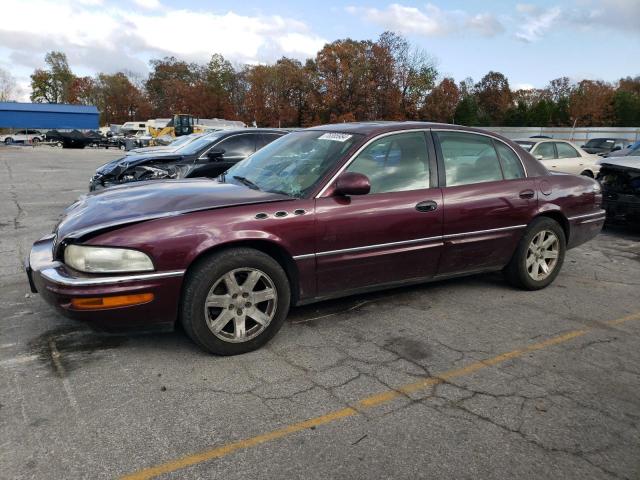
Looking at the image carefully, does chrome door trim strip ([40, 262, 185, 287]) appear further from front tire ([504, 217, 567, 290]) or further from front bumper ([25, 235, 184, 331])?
front tire ([504, 217, 567, 290])

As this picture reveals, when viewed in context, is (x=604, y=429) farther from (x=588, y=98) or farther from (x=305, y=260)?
(x=588, y=98)

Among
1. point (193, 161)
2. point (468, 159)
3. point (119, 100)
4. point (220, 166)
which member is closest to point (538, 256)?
point (468, 159)

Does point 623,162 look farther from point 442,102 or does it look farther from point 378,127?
point 442,102

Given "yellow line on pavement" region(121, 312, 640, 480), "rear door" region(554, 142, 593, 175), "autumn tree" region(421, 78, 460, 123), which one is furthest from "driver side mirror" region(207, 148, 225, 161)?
"autumn tree" region(421, 78, 460, 123)

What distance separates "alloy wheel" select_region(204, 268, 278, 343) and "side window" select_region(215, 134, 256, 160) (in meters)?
6.17

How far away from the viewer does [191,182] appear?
14.4ft

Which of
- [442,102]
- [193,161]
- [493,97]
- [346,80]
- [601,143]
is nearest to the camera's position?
[193,161]

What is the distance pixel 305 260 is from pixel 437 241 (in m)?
1.25

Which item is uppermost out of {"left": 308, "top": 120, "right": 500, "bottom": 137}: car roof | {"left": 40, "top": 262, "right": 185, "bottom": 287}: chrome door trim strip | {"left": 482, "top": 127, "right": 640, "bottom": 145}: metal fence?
{"left": 482, "top": 127, "right": 640, "bottom": 145}: metal fence

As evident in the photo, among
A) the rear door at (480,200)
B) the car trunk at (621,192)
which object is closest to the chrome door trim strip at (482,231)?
the rear door at (480,200)

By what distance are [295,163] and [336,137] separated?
42cm

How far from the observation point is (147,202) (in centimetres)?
366

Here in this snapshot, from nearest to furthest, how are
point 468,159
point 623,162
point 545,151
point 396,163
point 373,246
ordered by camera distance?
1. point 373,246
2. point 396,163
3. point 468,159
4. point 623,162
5. point 545,151

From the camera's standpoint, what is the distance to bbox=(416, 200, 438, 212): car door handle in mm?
4199
